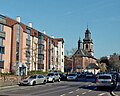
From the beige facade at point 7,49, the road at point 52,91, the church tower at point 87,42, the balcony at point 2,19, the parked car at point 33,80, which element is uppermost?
the church tower at point 87,42

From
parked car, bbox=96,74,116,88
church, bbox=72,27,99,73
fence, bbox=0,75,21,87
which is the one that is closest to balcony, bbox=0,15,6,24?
fence, bbox=0,75,21,87

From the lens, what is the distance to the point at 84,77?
68.2 metres

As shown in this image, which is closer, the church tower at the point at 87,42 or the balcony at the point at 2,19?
the balcony at the point at 2,19

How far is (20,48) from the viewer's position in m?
61.8

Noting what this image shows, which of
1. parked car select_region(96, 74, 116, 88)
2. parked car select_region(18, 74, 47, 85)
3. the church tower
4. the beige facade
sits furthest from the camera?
the church tower

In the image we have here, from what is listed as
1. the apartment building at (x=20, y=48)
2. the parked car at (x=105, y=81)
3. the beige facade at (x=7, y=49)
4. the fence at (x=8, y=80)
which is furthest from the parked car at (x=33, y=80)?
the beige facade at (x=7, y=49)

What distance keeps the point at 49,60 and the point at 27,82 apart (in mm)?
48457

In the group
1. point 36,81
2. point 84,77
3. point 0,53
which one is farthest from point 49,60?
point 36,81

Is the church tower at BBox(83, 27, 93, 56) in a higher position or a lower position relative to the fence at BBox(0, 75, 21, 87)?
higher

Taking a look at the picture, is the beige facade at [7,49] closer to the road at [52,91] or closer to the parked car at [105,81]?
the road at [52,91]

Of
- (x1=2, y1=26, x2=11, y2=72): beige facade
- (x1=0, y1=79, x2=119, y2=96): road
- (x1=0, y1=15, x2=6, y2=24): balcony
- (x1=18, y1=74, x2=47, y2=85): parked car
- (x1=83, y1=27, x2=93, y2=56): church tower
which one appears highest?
(x1=83, y1=27, x2=93, y2=56): church tower

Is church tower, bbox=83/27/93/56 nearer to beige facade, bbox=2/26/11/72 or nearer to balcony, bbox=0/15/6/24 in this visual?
beige facade, bbox=2/26/11/72

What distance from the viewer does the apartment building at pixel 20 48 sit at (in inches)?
2226

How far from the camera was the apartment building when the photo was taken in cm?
5653
